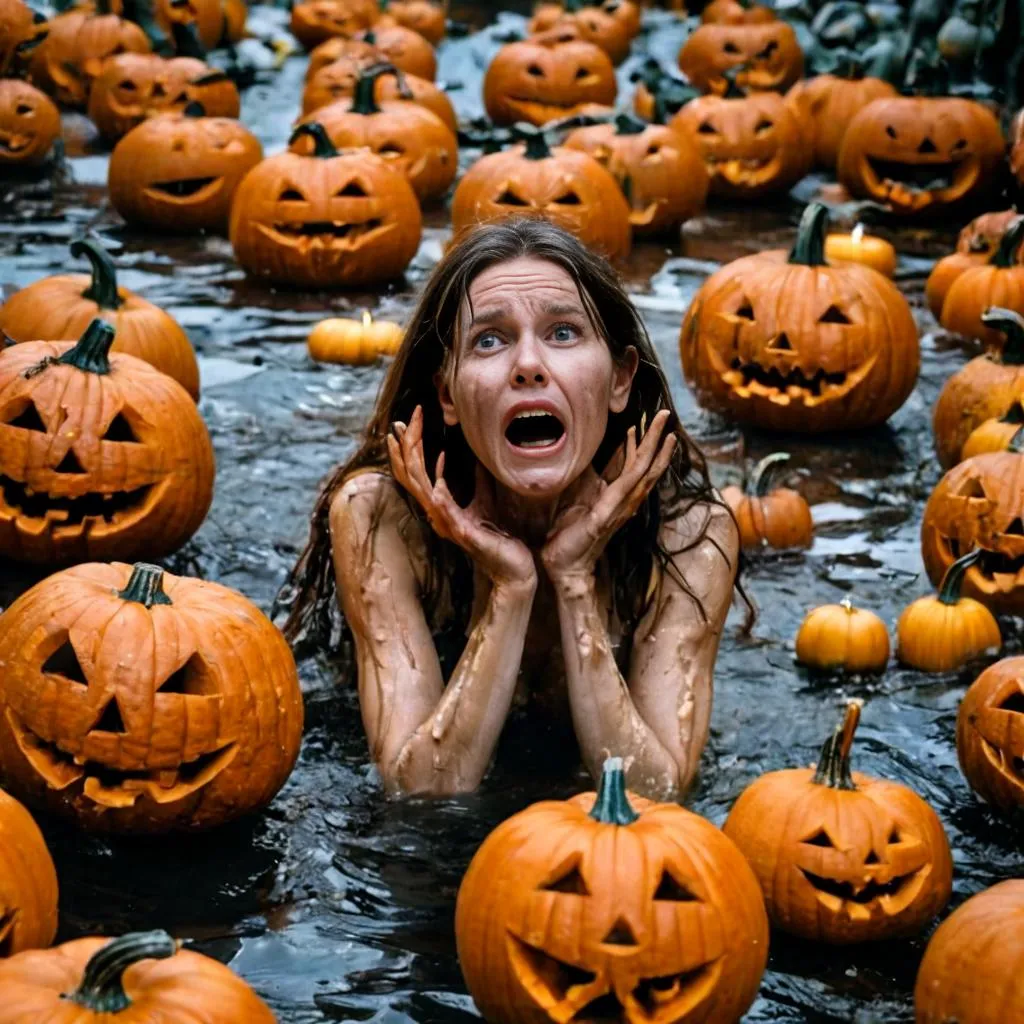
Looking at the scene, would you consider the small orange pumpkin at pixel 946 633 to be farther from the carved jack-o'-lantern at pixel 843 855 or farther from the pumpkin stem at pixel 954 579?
the carved jack-o'-lantern at pixel 843 855

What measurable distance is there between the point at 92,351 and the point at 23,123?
6.24 metres

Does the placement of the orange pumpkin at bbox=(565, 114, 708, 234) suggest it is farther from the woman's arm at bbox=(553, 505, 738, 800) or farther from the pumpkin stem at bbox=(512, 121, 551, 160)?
the woman's arm at bbox=(553, 505, 738, 800)

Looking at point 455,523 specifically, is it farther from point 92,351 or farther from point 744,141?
point 744,141

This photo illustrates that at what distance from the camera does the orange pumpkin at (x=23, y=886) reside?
358 cm

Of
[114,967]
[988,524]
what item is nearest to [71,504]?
[988,524]

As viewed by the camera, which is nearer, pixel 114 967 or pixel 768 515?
pixel 114 967

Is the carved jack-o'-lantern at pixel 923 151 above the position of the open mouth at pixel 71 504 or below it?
above

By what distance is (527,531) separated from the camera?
15.8 ft

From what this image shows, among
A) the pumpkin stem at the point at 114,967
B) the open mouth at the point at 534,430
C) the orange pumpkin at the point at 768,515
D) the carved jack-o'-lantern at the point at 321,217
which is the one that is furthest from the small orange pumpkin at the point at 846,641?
the carved jack-o'-lantern at the point at 321,217

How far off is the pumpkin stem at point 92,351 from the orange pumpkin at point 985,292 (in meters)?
4.28

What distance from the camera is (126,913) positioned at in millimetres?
4234

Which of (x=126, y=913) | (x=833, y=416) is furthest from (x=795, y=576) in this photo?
(x=126, y=913)

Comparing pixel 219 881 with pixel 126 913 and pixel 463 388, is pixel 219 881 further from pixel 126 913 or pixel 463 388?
pixel 463 388

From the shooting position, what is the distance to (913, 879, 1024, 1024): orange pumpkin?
358cm
